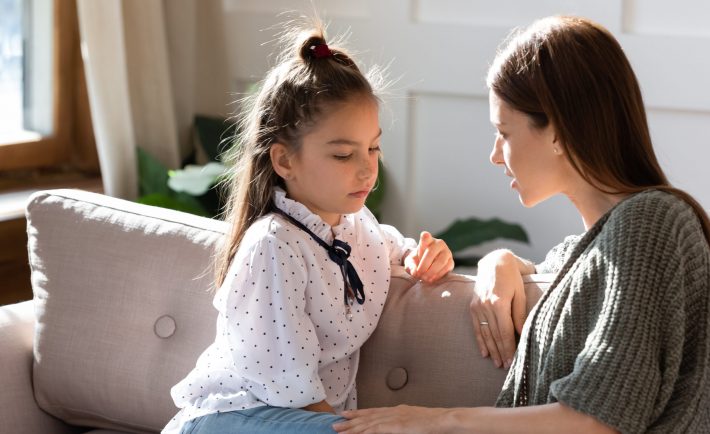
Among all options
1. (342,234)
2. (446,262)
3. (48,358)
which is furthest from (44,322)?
(446,262)

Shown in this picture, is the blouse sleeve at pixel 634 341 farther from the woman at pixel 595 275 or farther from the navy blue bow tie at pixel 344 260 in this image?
the navy blue bow tie at pixel 344 260

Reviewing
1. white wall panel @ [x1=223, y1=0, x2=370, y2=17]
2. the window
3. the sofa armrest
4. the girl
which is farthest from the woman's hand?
the window

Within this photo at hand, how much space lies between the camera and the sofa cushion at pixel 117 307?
1.87 metres

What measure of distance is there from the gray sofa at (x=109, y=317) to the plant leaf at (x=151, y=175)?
2.71 feet

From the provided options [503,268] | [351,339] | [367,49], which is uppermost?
[367,49]

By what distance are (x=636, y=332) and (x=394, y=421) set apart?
36 centimetres

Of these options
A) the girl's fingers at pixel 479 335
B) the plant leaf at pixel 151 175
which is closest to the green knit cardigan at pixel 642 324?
the girl's fingers at pixel 479 335

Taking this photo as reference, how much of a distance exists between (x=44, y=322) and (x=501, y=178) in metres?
1.32

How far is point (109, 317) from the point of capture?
6.27ft

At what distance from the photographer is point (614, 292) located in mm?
1314

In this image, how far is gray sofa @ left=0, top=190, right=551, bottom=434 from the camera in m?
1.86

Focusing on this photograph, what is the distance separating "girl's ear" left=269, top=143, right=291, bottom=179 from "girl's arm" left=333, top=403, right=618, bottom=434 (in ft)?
1.29

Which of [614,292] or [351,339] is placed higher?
[614,292]

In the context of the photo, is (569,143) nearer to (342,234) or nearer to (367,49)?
(342,234)
